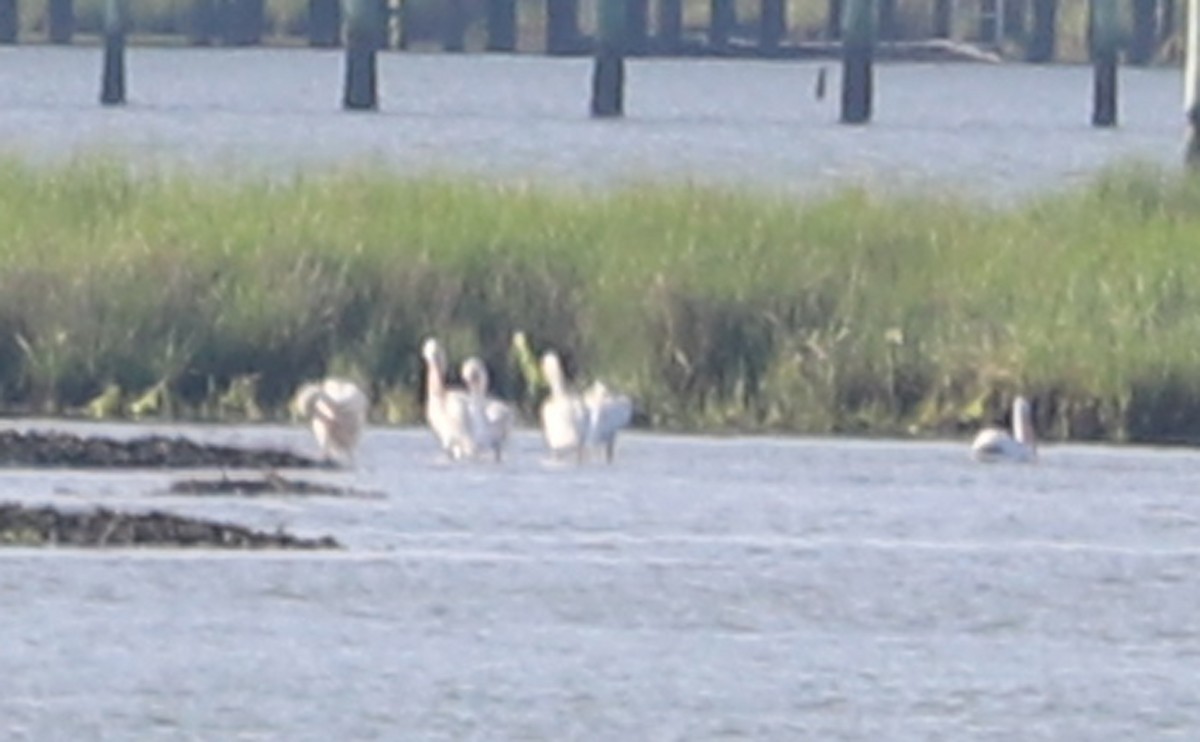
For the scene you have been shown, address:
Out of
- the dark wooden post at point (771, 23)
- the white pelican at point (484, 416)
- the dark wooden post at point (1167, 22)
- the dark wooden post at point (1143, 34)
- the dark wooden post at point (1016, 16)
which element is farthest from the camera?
the dark wooden post at point (1016, 16)

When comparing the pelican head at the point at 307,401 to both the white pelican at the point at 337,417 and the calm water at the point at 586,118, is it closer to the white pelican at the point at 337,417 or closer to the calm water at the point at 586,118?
the white pelican at the point at 337,417

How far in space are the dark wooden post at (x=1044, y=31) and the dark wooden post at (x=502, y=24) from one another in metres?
7.00

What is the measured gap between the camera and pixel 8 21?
8181 centimetres

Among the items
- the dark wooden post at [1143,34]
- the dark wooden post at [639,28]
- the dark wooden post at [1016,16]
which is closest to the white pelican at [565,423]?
the dark wooden post at [639,28]

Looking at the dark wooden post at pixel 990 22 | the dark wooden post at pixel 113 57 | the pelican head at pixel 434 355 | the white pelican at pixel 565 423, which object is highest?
the pelican head at pixel 434 355

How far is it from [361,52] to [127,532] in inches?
1494

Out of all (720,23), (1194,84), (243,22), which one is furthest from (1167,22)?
(1194,84)

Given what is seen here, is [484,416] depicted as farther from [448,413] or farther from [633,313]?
[633,313]

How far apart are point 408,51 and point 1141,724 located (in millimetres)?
72651

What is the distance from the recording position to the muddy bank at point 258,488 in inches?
719

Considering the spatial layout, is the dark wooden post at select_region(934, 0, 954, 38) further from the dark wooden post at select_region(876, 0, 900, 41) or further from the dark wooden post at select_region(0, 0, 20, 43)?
the dark wooden post at select_region(0, 0, 20, 43)

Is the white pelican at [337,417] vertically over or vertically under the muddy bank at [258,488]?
over

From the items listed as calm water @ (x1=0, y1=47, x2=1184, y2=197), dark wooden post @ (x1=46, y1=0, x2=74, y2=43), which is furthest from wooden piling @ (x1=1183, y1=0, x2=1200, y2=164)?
dark wooden post @ (x1=46, y1=0, x2=74, y2=43)

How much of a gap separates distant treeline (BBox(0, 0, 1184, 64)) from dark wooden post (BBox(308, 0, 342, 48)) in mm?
19
